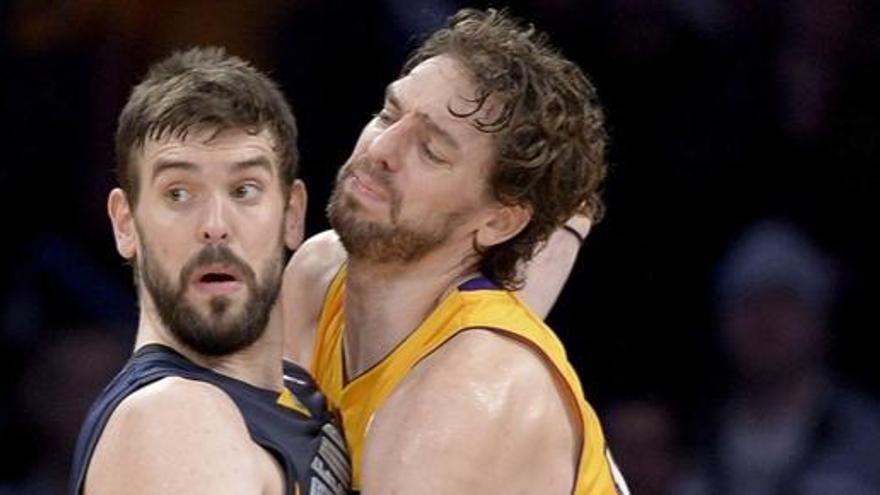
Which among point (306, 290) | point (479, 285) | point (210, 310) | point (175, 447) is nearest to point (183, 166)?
point (210, 310)

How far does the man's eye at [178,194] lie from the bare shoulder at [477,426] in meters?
0.53

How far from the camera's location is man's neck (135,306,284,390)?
3.47m

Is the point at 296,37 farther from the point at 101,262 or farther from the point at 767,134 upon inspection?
the point at 767,134

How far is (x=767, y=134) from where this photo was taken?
563cm

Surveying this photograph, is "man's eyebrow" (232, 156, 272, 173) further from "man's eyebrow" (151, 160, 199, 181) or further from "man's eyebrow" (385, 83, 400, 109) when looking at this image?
"man's eyebrow" (385, 83, 400, 109)

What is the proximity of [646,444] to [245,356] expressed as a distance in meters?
2.17

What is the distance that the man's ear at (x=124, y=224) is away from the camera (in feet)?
11.6

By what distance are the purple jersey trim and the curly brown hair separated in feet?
0.13

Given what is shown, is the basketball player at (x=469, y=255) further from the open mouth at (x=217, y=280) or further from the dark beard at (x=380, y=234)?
the open mouth at (x=217, y=280)

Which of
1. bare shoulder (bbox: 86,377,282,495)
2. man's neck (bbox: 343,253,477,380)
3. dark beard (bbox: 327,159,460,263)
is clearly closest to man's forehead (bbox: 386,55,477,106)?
dark beard (bbox: 327,159,460,263)

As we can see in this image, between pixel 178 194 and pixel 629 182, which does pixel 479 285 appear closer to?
pixel 178 194

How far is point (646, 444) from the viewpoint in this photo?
17.9ft

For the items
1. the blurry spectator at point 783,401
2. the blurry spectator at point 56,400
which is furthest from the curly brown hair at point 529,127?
the blurry spectator at point 56,400

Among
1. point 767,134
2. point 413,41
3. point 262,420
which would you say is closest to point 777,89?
point 767,134
